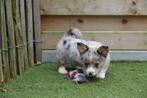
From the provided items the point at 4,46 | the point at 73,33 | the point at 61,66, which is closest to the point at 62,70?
the point at 61,66

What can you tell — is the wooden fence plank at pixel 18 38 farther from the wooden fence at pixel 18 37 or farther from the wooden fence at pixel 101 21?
the wooden fence at pixel 101 21

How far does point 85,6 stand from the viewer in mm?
4254

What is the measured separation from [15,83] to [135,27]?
4.97ft

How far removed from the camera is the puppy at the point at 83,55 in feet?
11.4

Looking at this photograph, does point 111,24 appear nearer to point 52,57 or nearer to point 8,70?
point 52,57

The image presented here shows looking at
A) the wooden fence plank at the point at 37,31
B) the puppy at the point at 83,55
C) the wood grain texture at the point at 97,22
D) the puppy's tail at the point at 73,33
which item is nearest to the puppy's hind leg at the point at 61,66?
the puppy at the point at 83,55

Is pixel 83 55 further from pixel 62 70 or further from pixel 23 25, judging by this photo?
pixel 23 25

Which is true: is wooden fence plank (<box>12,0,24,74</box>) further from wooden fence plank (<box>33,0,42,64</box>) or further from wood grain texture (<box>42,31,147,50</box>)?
wood grain texture (<box>42,31,147,50</box>)

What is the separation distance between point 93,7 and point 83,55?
34.7 inches

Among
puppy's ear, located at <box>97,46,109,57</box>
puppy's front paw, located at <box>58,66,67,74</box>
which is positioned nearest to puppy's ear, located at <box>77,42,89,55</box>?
puppy's ear, located at <box>97,46,109,57</box>

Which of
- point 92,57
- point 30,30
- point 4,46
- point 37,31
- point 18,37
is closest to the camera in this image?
point 92,57

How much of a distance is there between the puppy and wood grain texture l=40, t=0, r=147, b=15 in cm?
29

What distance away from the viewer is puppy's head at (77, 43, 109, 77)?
345 cm

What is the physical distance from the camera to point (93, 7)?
425 centimetres
